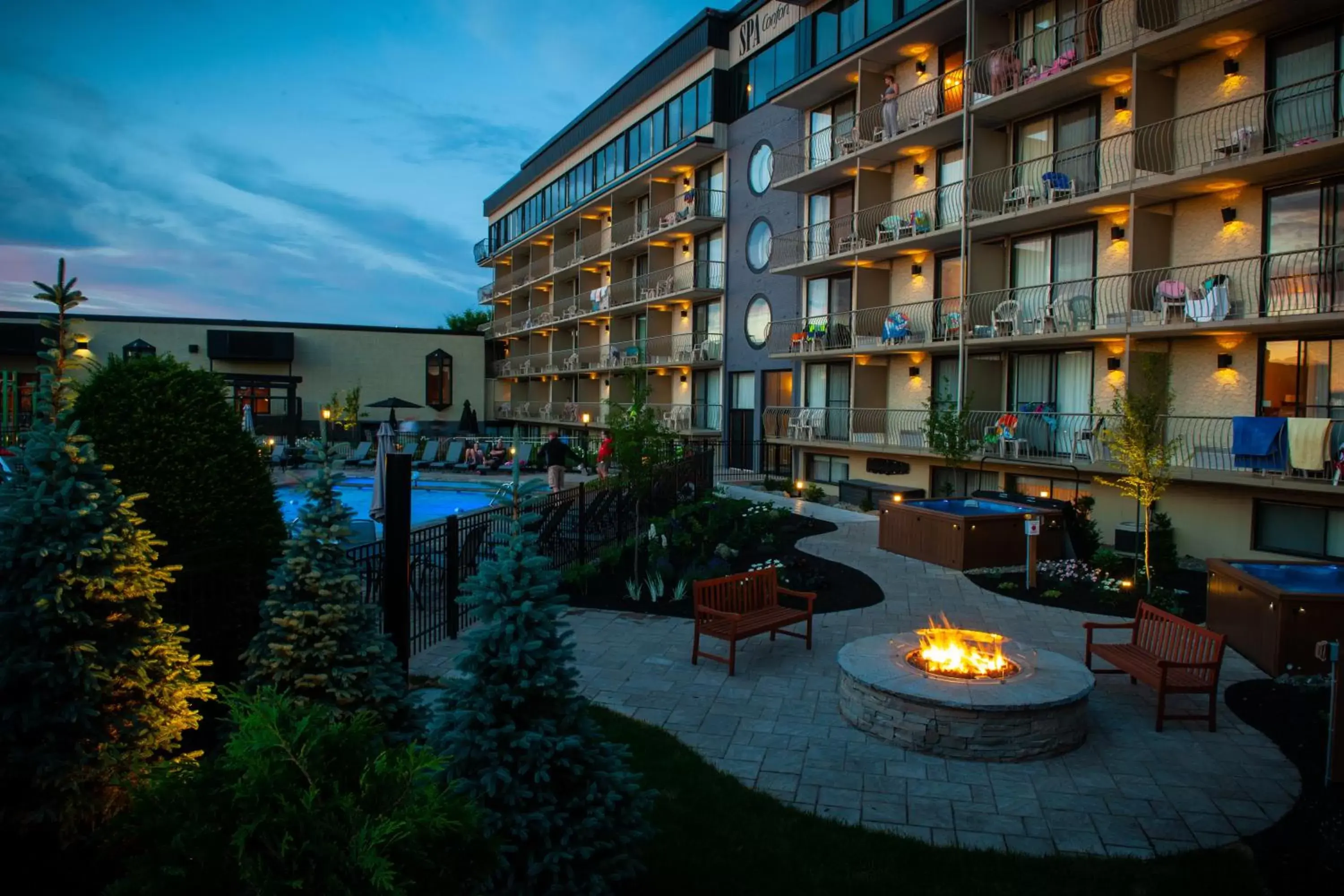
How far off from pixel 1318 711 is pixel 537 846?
7433 millimetres

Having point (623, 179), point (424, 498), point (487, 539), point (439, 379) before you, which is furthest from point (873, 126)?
point (439, 379)

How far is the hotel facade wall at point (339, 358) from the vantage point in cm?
4369

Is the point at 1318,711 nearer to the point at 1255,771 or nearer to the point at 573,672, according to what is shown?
the point at 1255,771

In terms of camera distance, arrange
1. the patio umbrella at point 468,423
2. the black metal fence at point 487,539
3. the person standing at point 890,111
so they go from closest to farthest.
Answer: the black metal fence at point 487,539 < the person standing at point 890,111 < the patio umbrella at point 468,423

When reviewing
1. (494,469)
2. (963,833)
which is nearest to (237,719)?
(963,833)

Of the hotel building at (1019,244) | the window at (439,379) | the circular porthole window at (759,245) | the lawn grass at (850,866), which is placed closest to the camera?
the lawn grass at (850,866)

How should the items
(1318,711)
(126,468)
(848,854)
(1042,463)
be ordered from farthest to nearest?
1. (1042,463)
2. (1318,711)
3. (126,468)
4. (848,854)

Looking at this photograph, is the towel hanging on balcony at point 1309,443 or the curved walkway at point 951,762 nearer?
the curved walkway at point 951,762

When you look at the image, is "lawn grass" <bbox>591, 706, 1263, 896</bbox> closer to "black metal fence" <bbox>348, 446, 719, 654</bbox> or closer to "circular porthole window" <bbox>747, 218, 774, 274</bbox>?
"black metal fence" <bbox>348, 446, 719, 654</bbox>

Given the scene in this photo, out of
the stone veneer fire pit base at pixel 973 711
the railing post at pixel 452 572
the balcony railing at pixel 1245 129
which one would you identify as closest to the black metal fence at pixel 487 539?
the railing post at pixel 452 572

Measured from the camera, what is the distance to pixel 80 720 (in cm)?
375

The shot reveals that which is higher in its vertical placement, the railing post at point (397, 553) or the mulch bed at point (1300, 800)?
the railing post at point (397, 553)

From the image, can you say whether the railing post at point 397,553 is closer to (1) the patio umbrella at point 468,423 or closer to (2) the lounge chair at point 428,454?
(2) the lounge chair at point 428,454

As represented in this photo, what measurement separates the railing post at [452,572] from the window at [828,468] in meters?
16.6
